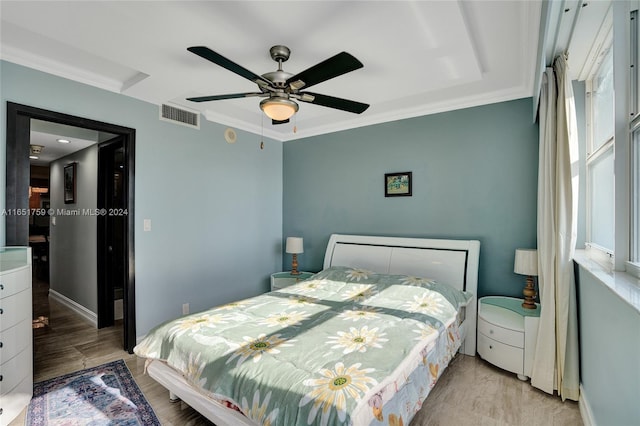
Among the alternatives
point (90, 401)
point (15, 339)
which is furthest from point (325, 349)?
point (15, 339)

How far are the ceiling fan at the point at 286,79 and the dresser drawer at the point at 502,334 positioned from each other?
212 centimetres

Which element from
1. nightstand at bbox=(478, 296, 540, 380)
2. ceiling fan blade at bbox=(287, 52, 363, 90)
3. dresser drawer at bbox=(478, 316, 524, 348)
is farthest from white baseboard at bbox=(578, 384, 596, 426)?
ceiling fan blade at bbox=(287, 52, 363, 90)

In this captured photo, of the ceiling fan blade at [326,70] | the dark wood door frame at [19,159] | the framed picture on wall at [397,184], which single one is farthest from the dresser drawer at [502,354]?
the dark wood door frame at [19,159]

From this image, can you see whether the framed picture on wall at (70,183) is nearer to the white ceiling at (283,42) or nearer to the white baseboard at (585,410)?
the white ceiling at (283,42)

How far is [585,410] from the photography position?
197 cm

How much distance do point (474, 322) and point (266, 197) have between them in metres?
3.02

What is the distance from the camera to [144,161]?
10.2 feet

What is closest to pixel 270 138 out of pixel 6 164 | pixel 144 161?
pixel 144 161

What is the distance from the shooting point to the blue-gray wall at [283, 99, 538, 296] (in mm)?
3006

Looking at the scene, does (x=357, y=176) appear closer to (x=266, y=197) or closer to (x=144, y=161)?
(x=266, y=197)

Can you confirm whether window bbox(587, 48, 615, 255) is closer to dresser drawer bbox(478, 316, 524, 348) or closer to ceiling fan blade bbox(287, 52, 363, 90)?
dresser drawer bbox(478, 316, 524, 348)

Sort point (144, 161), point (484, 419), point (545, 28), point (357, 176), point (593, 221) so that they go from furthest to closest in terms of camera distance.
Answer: point (357, 176) < point (144, 161) < point (593, 221) < point (484, 419) < point (545, 28)

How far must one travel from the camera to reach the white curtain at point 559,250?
2.22 m

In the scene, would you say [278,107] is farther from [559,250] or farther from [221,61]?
[559,250]
